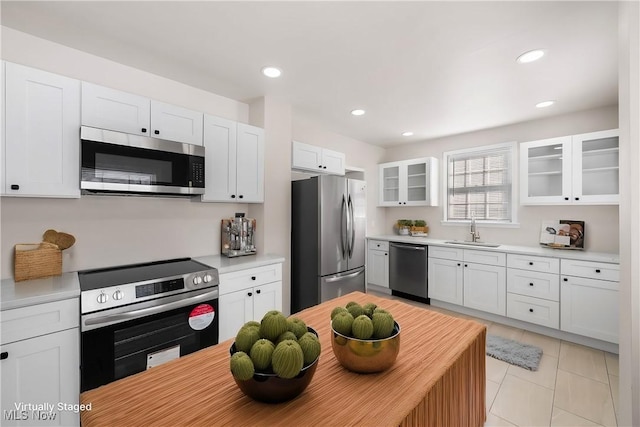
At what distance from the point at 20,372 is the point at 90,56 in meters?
2.24

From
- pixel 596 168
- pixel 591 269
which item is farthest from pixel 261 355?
pixel 596 168

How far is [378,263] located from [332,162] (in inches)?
75.6

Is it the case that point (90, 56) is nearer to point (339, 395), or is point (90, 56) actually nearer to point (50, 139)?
point (50, 139)

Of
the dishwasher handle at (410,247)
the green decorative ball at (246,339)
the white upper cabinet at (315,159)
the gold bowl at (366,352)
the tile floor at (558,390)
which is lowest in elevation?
the tile floor at (558,390)

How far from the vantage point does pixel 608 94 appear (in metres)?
2.90

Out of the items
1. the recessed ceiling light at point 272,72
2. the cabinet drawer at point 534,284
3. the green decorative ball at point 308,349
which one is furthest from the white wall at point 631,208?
the cabinet drawer at point 534,284

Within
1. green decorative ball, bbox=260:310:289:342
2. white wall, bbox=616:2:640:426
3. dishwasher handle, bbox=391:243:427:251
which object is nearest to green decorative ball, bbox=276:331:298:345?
green decorative ball, bbox=260:310:289:342

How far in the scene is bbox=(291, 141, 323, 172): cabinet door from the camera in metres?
3.53

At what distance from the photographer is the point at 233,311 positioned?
2402 mm

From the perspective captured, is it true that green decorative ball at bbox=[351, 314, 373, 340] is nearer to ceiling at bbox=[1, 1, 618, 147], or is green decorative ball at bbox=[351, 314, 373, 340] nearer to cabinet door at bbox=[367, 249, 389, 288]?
ceiling at bbox=[1, 1, 618, 147]

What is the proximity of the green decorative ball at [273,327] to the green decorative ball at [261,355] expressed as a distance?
0.07 m

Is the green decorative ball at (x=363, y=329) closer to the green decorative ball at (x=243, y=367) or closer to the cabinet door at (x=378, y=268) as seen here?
the green decorative ball at (x=243, y=367)

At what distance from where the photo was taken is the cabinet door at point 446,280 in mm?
3840

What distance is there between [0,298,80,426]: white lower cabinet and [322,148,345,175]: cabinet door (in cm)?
300
